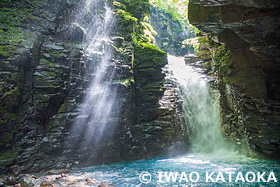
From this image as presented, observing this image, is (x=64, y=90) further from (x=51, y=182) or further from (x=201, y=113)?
(x=201, y=113)

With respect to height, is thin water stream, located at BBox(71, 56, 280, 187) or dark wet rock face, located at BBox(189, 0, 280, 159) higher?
dark wet rock face, located at BBox(189, 0, 280, 159)

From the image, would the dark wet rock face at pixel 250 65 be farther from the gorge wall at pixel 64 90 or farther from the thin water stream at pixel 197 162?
the gorge wall at pixel 64 90

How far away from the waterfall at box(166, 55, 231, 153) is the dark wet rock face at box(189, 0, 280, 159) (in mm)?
1372

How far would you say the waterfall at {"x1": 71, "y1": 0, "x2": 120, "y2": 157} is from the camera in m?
9.28

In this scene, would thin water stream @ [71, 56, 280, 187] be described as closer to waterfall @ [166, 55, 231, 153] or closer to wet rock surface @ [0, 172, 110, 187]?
waterfall @ [166, 55, 231, 153]

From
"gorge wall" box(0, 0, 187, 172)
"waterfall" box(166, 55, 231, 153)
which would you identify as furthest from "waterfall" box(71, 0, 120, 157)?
"waterfall" box(166, 55, 231, 153)

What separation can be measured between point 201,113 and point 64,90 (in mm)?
8968

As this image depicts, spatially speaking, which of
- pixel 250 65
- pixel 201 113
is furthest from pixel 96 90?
pixel 250 65

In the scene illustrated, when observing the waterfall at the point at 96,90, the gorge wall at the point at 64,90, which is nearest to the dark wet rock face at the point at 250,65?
the gorge wall at the point at 64,90

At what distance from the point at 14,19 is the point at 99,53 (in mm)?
4578

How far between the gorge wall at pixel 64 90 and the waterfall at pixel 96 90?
14cm

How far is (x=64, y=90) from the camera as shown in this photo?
9273 millimetres

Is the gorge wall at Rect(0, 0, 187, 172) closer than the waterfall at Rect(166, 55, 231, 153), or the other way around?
the gorge wall at Rect(0, 0, 187, 172)

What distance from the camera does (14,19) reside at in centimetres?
902
